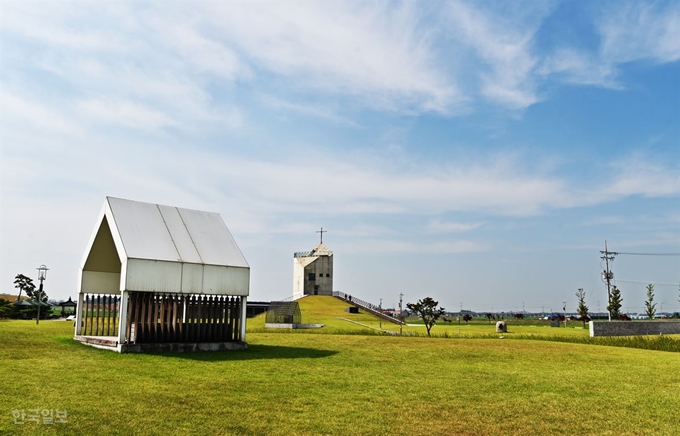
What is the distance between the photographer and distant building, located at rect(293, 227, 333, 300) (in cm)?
8750

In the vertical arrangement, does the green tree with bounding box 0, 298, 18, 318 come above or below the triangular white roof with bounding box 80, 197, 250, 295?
below

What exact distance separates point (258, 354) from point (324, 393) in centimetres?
700

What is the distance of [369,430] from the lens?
8703 mm

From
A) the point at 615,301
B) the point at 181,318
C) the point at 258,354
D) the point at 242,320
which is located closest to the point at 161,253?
the point at 181,318

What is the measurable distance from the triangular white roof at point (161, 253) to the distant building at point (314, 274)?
214ft

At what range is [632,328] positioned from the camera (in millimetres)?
38438

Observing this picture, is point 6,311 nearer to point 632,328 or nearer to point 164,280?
point 164,280

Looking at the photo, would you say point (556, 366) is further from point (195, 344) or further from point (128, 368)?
point (128, 368)

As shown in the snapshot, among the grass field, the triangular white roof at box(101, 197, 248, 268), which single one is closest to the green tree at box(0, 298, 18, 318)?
the grass field

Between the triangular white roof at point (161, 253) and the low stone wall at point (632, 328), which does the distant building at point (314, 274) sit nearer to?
the low stone wall at point (632, 328)

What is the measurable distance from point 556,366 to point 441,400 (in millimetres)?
8162

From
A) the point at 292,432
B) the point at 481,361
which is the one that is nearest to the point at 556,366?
the point at 481,361

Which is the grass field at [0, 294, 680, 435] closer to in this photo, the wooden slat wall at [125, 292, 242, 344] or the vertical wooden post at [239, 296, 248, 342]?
the wooden slat wall at [125, 292, 242, 344]

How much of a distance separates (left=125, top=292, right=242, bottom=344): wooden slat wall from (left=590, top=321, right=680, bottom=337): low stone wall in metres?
27.4
